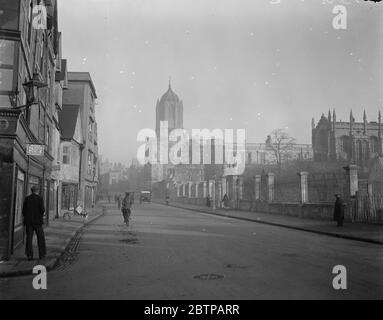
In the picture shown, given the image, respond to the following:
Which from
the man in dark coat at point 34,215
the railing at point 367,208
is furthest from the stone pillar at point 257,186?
the man in dark coat at point 34,215

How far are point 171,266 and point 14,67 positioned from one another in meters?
7.48

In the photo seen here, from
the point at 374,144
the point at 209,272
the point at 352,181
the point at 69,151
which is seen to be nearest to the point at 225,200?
the point at 69,151

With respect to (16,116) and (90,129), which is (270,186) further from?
(16,116)

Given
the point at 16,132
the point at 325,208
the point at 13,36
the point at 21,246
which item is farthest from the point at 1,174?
the point at 325,208

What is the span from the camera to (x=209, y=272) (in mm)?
8383

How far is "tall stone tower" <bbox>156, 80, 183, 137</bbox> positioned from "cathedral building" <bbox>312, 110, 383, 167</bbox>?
226 ft

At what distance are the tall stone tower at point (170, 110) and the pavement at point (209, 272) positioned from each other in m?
132

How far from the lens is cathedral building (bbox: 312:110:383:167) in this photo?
80.8 metres

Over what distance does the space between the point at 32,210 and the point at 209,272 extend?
15.7 feet

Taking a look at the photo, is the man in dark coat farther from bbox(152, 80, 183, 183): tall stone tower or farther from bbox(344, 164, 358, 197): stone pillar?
bbox(152, 80, 183, 183): tall stone tower

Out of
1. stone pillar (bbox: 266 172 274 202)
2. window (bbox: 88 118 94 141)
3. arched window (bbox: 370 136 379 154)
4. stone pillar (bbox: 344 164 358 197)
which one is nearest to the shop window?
stone pillar (bbox: 344 164 358 197)

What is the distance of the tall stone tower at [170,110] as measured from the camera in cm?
14538

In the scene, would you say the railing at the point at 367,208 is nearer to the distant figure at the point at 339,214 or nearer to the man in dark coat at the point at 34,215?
the distant figure at the point at 339,214

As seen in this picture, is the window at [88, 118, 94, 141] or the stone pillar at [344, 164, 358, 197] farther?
the window at [88, 118, 94, 141]
